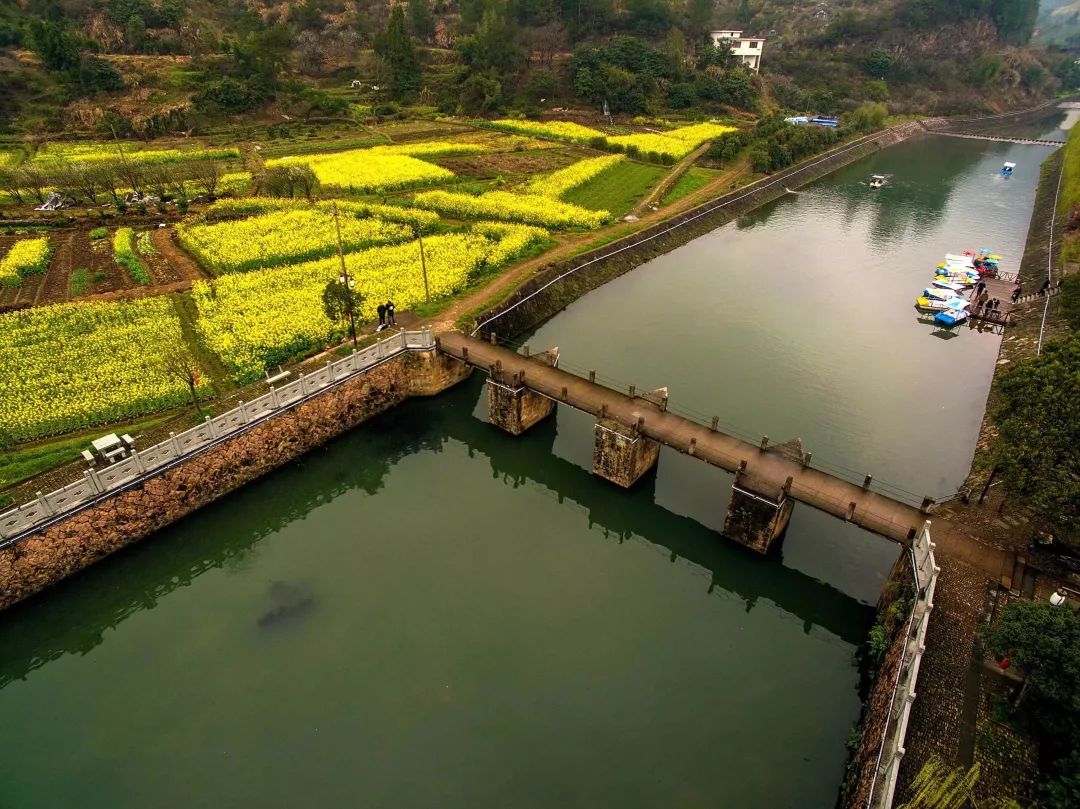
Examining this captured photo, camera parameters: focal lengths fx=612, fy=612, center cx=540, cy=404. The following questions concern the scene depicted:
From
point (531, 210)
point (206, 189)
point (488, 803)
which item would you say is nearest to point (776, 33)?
point (531, 210)

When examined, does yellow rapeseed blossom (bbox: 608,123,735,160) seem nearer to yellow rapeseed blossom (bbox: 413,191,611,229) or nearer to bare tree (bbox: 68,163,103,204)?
yellow rapeseed blossom (bbox: 413,191,611,229)

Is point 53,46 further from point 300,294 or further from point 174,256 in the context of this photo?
point 300,294

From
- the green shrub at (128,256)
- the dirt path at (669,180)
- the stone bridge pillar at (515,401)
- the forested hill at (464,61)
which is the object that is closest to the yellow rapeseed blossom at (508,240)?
the dirt path at (669,180)

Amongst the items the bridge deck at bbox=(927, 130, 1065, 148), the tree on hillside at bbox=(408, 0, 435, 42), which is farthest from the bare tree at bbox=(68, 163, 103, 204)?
the bridge deck at bbox=(927, 130, 1065, 148)

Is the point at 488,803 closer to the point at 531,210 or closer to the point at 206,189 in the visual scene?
the point at 531,210

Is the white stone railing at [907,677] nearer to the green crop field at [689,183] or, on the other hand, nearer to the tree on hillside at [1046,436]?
the tree on hillside at [1046,436]

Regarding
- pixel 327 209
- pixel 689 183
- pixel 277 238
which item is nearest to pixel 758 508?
pixel 277 238
